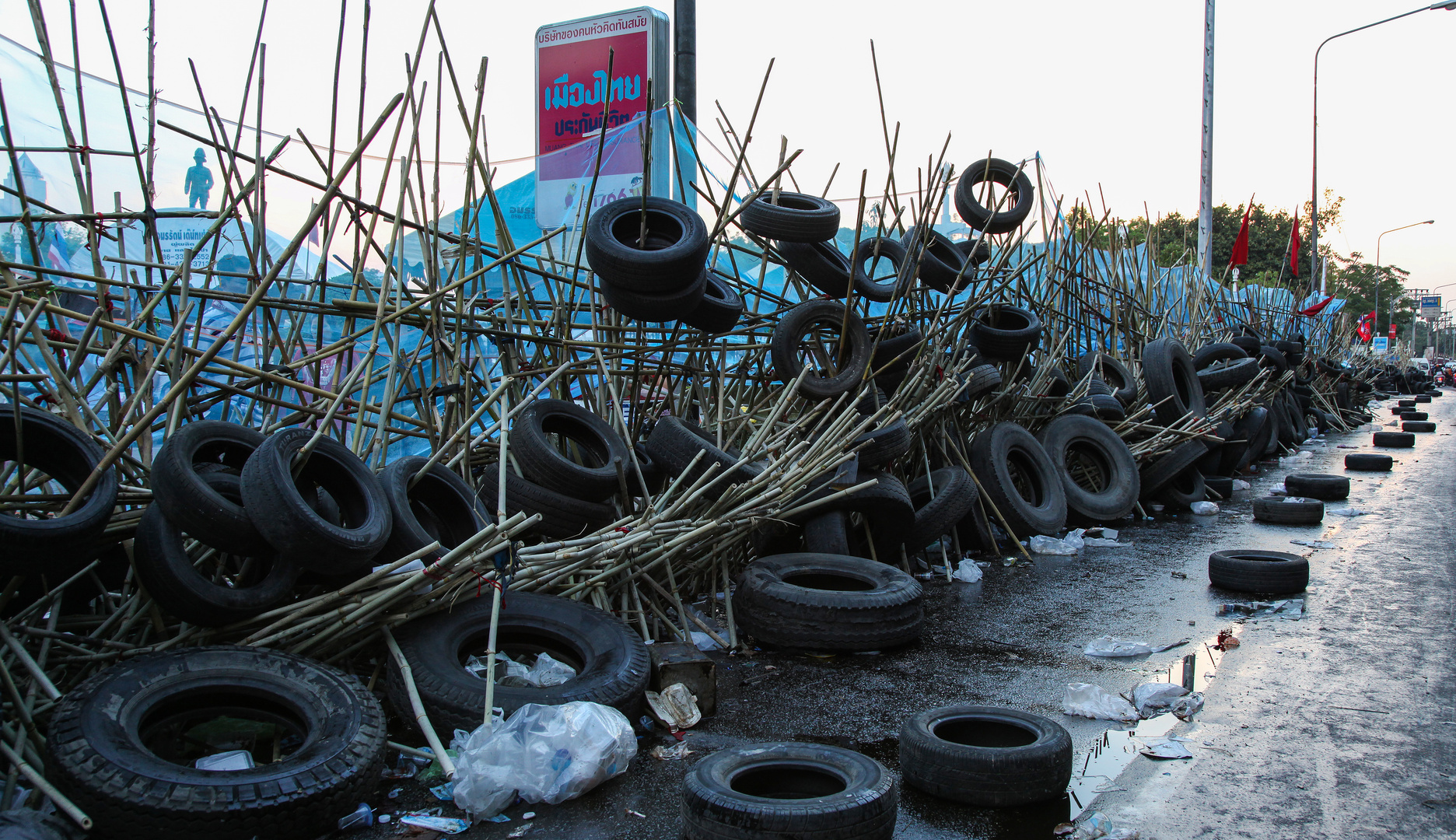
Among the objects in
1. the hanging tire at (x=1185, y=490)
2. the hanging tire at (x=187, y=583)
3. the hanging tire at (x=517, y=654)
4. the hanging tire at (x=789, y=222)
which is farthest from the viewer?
the hanging tire at (x=1185, y=490)

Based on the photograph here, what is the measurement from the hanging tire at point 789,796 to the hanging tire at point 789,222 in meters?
4.86

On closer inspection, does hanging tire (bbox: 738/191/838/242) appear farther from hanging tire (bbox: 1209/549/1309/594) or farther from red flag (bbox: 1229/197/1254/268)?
red flag (bbox: 1229/197/1254/268)

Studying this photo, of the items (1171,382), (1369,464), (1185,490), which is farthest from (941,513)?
(1369,464)

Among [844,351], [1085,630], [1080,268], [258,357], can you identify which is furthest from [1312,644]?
[1080,268]

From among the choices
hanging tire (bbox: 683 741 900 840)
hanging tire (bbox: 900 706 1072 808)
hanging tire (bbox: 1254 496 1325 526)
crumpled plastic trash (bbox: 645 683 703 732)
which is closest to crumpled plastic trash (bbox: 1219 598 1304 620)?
hanging tire (bbox: 900 706 1072 808)

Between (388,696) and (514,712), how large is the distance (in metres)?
→ 0.56

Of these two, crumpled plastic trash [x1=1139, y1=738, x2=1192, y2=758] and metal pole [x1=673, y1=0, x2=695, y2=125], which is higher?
metal pole [x1=673, y1=0, x2=695, y2=125]

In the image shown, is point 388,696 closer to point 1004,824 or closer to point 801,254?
point 1004,824

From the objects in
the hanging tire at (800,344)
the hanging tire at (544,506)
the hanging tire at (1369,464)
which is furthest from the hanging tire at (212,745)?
the hanging tire at (1369,464)

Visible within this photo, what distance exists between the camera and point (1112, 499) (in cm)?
891

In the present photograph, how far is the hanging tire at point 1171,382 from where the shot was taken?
10820mm

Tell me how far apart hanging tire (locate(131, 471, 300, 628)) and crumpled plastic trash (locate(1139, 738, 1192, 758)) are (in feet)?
10.8

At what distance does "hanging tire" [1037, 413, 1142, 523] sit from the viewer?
346 inches

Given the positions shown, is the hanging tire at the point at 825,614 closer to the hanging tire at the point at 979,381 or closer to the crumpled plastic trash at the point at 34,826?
the crumpled plastic trash at the point at 34,826
